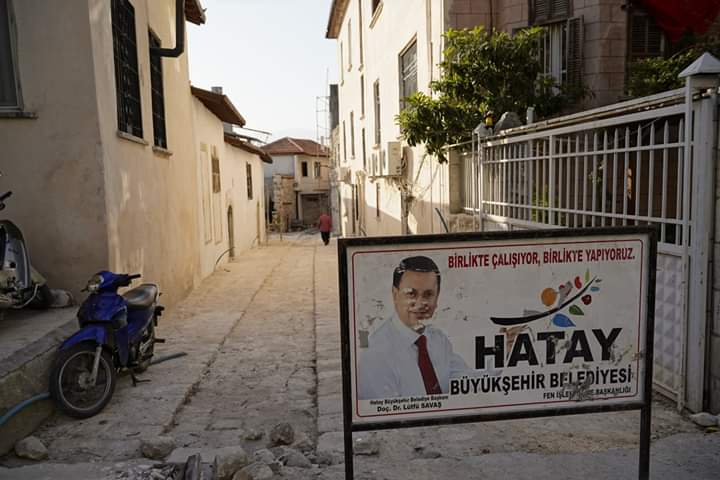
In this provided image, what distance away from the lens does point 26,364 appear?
3.94 metres

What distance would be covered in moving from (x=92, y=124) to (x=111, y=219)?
0.98 meters

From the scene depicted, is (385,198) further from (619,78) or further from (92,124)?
(92,124)

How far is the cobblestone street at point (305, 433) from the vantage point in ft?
10.5

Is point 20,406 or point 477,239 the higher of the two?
point 477,239

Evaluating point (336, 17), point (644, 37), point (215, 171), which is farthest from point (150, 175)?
point (336, 17)

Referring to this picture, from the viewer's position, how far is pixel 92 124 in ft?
18.0

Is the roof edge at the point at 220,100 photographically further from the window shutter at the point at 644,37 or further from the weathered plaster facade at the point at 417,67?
the window shutter at the point at 644,37

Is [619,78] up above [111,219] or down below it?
above

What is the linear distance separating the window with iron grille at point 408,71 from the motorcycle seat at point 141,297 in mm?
7304

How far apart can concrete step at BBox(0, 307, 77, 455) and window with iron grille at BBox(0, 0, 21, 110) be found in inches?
82.1

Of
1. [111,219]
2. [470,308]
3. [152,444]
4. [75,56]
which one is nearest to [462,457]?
[470,308]

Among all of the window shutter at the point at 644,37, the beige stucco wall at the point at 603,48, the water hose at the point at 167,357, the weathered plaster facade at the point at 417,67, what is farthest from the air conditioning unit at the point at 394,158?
the water hose at the point at 167,357

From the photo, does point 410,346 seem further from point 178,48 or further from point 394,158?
point 394,158

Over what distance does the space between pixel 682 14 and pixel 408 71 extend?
17.7ft
